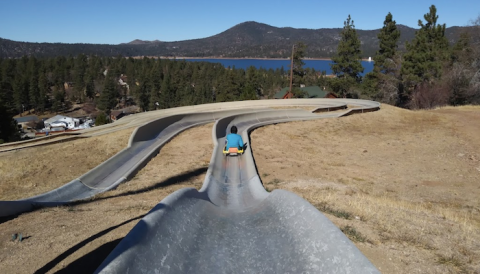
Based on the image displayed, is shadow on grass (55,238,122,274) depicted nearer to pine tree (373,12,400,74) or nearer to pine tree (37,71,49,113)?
pine tree (373,12,400,74)

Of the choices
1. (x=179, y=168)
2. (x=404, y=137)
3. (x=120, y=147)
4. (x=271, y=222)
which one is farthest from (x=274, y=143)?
(x=271, y=222)

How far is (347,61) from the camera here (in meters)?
57.0

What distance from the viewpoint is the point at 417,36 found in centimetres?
4597

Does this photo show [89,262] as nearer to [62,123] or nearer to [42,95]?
[62,123]

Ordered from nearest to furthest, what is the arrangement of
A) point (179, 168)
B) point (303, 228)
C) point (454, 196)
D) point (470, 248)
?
point (303, 228) < point (470, 248) < point (454, 196) < point (179, 168)

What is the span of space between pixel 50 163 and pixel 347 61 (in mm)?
51469

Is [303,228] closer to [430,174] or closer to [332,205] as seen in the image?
[332,205]

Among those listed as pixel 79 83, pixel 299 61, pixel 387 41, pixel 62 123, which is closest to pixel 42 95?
pixel 79 83

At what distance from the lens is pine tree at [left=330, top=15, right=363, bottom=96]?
2192 inches

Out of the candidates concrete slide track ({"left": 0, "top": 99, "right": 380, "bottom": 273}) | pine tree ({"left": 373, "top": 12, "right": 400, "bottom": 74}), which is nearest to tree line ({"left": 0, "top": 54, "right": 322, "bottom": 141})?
pine tree ({"left": 373, "top": 12, "right": 400, "bottom": 74})

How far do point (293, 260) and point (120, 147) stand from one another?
1433 centimetres

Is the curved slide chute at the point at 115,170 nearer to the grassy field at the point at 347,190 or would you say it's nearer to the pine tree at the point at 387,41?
the grassy field at the point at 347,190

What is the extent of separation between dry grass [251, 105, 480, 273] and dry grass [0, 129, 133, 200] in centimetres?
767

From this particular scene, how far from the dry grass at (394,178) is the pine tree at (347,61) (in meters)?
26.5
